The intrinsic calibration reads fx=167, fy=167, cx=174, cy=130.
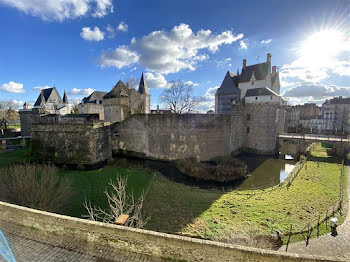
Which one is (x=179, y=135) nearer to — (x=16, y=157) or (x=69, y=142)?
(x=69, y=142)

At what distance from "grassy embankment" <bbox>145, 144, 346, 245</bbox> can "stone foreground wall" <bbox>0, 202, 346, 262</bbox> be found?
3.77 m

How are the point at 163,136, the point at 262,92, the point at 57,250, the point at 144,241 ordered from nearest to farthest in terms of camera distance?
the point at 144,241, the point at 57,250, the point at 163,136, the point at 262,92

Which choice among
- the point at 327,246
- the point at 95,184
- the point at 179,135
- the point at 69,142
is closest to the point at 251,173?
the point at 179,135

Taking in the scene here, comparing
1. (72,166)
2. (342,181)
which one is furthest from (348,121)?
(72,166)

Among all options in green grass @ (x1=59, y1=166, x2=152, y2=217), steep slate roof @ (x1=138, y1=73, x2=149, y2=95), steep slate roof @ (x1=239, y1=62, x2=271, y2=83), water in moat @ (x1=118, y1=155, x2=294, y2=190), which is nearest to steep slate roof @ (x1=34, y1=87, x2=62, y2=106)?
steep slate roof @ (x1=138, y1=73, x2=149, y2=95)

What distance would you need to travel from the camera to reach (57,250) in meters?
4.18

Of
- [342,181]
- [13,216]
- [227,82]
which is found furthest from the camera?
[227,82]

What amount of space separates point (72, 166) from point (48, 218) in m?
13.9

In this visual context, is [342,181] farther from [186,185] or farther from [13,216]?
[13,216]

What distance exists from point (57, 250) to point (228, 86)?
25676mm

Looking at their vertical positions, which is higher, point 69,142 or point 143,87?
point 143,87

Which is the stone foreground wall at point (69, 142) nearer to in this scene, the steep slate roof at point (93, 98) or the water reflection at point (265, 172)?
the water reflection at point (265, 172)

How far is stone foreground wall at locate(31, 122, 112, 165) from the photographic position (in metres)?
16.9

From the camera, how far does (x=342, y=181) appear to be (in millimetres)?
11703
